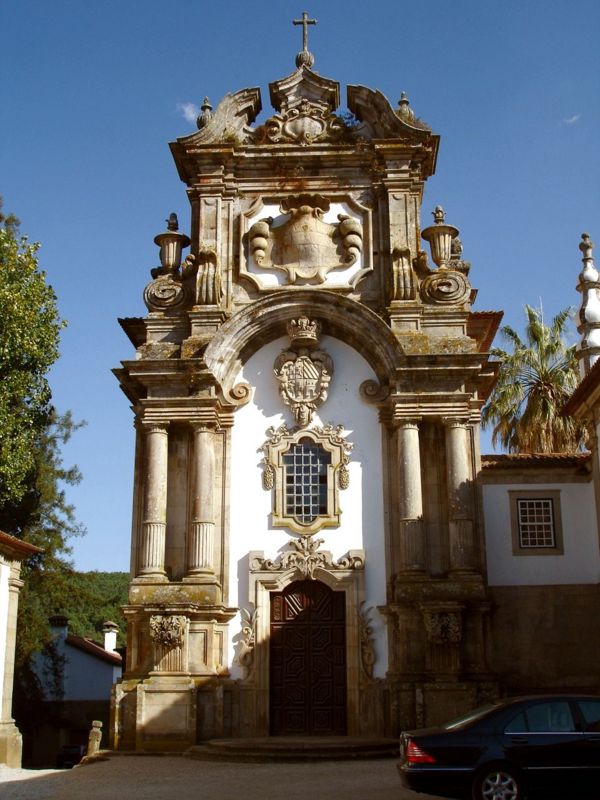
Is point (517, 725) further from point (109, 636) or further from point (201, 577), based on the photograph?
point (109, 636)

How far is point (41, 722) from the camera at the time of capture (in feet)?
92.3

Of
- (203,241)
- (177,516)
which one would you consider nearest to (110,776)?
(177,516)

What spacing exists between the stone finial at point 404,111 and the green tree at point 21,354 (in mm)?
9288

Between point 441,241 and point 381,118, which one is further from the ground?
point 381,118

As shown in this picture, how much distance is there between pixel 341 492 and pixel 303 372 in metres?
2.54

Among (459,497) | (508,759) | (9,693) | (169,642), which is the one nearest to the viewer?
(508,759)

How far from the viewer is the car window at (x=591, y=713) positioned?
10305 millimetres

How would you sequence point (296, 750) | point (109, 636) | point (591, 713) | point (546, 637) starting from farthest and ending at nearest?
point (109, 636)
point (546, 637)
point (296, 750)
point (591, 713)

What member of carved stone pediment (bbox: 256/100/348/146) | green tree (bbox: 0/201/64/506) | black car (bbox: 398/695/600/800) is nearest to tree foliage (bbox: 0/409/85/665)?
green tree (bbox: 0/201/64/506)

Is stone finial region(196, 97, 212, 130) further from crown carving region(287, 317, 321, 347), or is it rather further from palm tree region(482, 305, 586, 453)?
Result: palm tree region(482, 305, 586, 453)

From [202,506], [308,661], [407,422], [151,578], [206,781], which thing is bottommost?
[206,781]

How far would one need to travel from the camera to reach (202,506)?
18906mm

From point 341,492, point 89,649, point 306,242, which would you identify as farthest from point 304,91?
point 89,649

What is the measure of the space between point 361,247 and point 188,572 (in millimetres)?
7599
